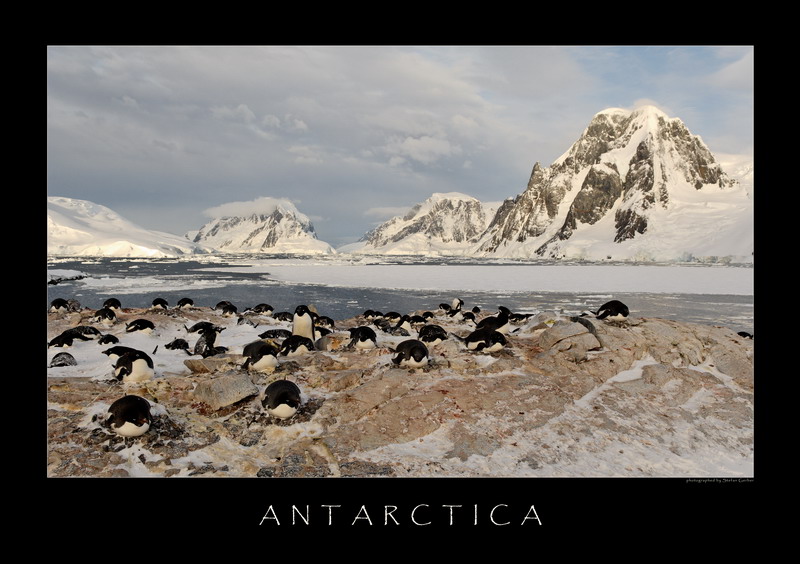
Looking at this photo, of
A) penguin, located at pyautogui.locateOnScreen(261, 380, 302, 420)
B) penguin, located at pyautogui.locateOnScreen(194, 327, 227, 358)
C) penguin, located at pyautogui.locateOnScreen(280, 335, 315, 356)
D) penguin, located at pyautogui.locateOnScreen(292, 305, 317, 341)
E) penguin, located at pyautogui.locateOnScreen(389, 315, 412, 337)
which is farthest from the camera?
penguin, located at pyautogui.locateOnScreen(389, 315, 412, 337)

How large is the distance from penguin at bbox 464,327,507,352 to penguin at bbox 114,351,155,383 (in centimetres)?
645

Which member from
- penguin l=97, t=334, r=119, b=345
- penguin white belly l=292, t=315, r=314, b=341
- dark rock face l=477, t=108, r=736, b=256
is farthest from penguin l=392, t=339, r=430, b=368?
dark rock face l=477, t=108, r=736, b=256

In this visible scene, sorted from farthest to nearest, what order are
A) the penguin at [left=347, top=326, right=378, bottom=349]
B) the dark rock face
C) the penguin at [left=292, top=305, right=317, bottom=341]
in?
1. the dark rock face
2. the penguin at [left=292, top=305, right=317, bottom=341]
3. the penguin at [left=347, top=326, right=378, bottom=349]

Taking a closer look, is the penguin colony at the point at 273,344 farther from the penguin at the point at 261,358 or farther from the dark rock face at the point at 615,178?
the dark rock face at the point at 615,178

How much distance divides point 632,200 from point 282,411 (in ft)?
430

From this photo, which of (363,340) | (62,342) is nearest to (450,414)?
(363,340)

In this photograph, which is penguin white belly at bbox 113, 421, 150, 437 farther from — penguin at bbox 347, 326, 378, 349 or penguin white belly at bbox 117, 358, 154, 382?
penguin at bbox 347, 326, 378, 349

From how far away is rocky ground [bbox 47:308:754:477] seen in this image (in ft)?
19.4

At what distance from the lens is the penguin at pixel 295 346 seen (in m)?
9.70

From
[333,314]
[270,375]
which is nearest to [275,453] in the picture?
[270,375]

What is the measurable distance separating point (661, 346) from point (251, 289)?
105 ft

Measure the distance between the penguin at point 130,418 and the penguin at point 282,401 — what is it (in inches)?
64.4

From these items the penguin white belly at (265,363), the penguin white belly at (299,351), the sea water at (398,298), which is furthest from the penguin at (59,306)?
the penguin white belly at (265,363)
